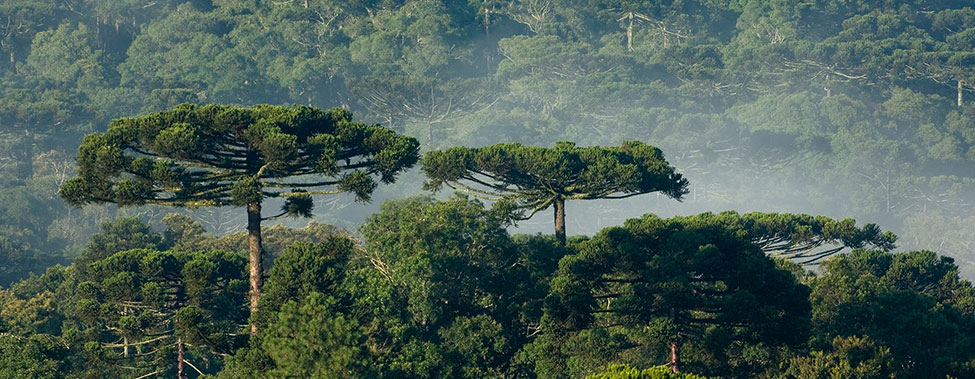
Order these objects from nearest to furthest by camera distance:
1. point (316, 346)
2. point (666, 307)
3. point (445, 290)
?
point (316, 346), point (666, 307), point (445, 290)

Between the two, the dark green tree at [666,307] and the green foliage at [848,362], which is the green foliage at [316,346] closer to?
the dark green tree at [666,307]

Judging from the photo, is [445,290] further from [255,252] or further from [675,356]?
[255,252]

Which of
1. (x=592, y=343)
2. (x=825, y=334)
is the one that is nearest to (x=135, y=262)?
(x=592, y=343)

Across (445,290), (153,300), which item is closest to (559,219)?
(445,290)

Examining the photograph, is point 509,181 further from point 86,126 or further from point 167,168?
point 86,126

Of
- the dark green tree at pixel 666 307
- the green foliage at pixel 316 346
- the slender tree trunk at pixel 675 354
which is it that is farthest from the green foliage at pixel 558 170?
the green foliage at pixel 316 346

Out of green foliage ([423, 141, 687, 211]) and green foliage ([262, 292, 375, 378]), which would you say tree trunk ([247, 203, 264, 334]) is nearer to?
green foliage ([262, 292, 375, 378])

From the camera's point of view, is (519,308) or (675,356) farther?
(519,308)
